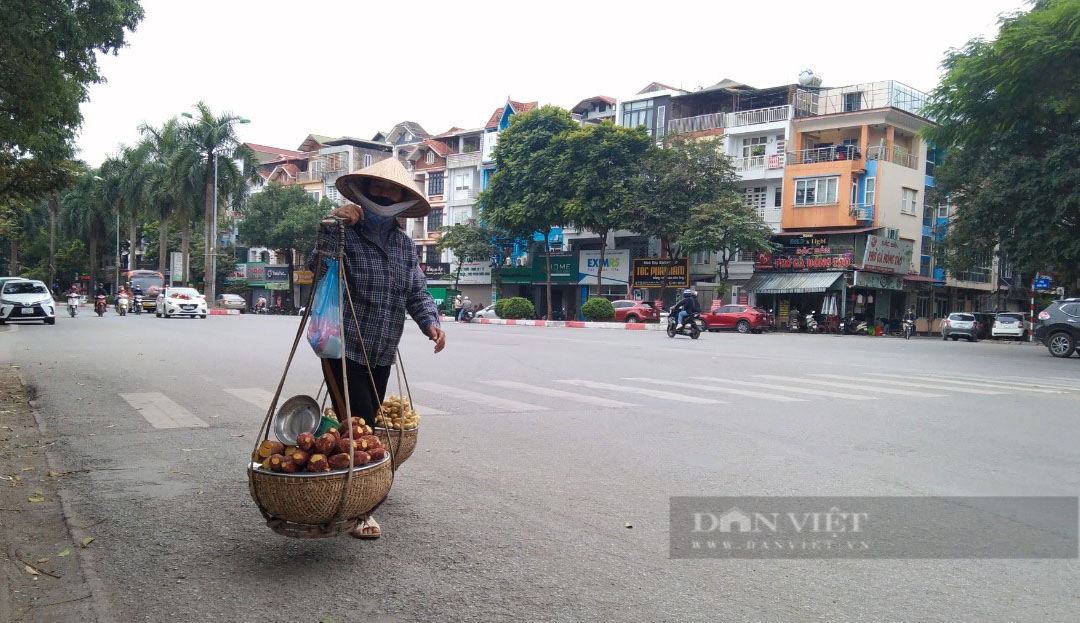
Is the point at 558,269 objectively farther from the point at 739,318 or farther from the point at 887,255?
the point at 887,255

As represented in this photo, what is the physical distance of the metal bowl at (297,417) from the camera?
4195 millimetres

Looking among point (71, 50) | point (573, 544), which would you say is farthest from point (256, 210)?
point (573, 544)

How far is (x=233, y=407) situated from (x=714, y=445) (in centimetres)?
505

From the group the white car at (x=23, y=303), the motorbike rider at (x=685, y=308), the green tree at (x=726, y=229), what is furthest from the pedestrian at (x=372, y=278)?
the green tree at (x=726, y=229)

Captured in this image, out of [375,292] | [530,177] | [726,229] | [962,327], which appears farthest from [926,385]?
[530,177]

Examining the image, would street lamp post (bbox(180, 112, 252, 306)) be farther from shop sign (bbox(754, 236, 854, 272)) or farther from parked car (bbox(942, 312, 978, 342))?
parked car (bbox(942, 312, 978, 342))

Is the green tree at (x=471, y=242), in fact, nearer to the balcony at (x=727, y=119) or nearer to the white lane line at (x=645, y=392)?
the balcony at (x=727, y=119)

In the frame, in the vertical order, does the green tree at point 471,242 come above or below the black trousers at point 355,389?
above

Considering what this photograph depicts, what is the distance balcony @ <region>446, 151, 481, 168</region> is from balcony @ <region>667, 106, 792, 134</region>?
16.0 m

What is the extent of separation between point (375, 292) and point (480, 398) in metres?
5.59

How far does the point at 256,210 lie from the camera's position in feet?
191

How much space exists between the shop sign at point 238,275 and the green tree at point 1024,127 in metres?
57.3

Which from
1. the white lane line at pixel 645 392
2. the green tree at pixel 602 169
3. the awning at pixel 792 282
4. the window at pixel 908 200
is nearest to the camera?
the white lane line at pixel 645 392

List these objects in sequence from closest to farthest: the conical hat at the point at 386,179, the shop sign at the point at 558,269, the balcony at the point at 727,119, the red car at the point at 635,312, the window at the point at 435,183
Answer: the conical hat at the point at 386,179, the red car at the point at 635,312, the balcony at the point at 727,119, the shop sign at the point at 558,269, the window at the point at 435,183
